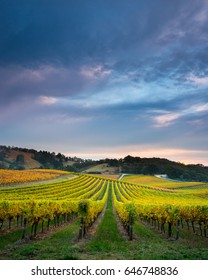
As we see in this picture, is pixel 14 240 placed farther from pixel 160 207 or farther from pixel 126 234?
pixel 160 207

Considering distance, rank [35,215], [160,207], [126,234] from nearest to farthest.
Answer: [35,215] < [126,234] < [160,207]

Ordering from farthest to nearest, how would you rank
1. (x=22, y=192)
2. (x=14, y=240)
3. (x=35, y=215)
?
(x=22, y=192), (x=35, y=215), (x=14, y=240)

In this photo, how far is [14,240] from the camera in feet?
125

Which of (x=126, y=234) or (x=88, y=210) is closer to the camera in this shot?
(x=88, y=210)

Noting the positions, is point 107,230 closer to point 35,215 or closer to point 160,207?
point 160,207

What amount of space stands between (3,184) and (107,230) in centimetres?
7762

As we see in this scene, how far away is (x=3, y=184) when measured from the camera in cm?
11600

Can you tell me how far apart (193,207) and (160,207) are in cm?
588
